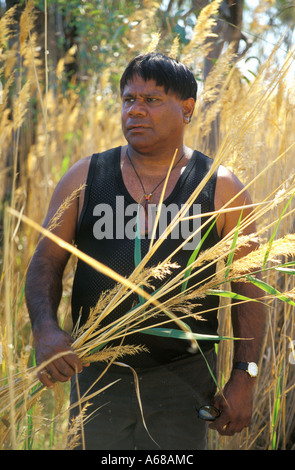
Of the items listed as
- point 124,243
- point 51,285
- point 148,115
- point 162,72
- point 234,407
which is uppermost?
point 162,72

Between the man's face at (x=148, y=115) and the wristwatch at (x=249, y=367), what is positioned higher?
the man's face at (x=148, y=115)

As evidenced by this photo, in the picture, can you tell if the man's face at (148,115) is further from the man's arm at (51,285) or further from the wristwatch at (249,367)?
the wristwatch at (249,367)

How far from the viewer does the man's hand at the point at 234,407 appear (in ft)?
4.43

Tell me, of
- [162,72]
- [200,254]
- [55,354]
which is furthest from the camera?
[162,72]

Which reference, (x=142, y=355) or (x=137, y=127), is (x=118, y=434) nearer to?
(x=142, y=355)

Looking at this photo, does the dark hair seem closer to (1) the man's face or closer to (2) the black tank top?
(1) the man's face

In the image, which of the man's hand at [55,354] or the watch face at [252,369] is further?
the watch face at [252,369]

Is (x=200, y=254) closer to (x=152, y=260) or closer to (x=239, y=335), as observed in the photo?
(x=152, y=260)

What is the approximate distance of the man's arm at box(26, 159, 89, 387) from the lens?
1079 millimetres

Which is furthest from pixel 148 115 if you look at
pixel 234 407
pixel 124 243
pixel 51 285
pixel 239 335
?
pixel 234 407

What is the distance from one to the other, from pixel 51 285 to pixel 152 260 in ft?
0.89

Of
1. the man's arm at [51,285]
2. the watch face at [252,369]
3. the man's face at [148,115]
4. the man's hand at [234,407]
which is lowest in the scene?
the man's hand at [234,407]

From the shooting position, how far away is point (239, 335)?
145 centimetres

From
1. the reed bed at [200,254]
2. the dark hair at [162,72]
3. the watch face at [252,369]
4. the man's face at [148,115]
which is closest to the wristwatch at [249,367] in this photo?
the watch face at [252,369]
